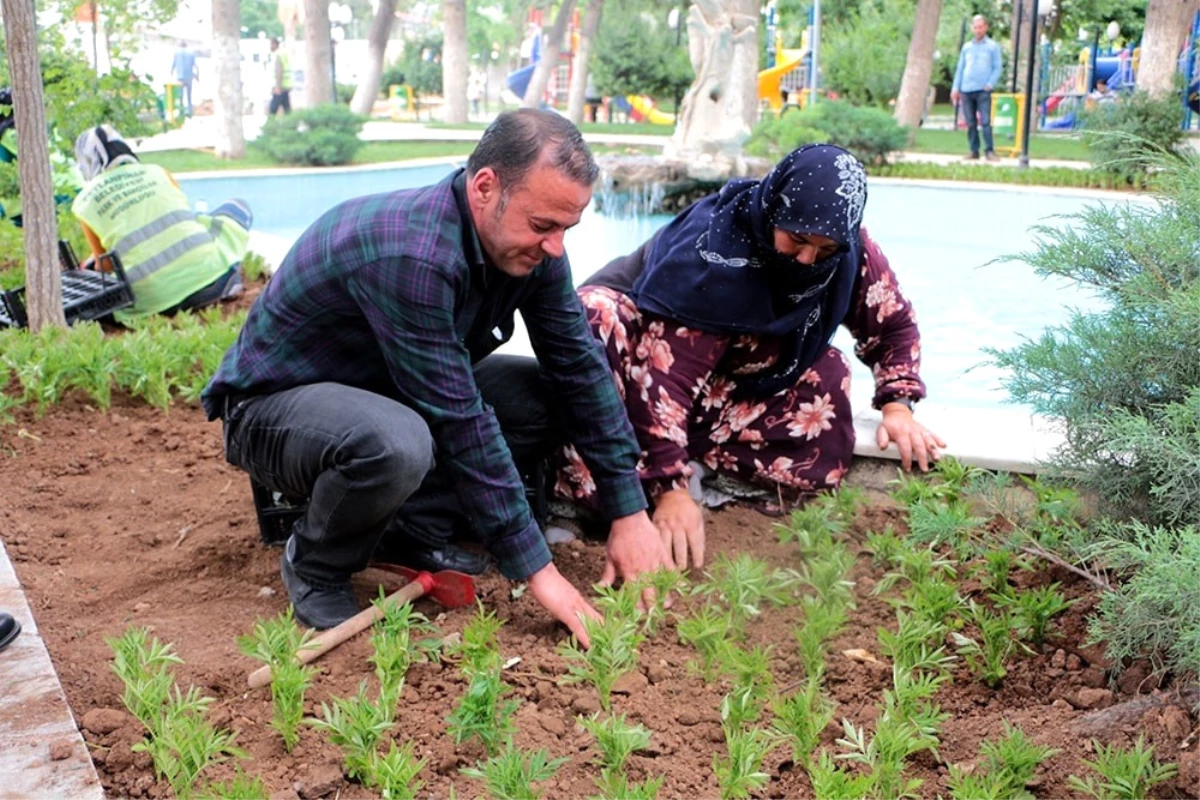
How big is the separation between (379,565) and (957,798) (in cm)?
159

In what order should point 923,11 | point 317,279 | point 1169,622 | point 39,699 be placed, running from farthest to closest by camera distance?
1. point 923,11
2. point 317,279
3. point 39,699
4. point 1169,622

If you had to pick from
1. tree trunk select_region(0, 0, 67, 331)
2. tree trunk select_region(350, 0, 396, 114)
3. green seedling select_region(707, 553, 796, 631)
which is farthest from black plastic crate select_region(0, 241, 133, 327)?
tree trunk select_region(350, 0, 396, 114)

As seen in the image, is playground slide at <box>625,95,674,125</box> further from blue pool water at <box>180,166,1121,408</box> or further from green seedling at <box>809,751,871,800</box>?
green seedling at <box>809,751,871,800</box>

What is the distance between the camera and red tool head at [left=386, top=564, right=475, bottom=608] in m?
2.93

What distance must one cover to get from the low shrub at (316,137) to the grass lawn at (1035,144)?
8.04 meters

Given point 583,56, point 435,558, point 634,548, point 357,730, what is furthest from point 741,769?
point 583,56

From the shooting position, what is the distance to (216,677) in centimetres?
256

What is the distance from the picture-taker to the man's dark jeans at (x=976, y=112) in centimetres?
1654

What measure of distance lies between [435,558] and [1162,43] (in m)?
14.2

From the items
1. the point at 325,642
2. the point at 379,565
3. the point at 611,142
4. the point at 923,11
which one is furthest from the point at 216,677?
the point at 611,142

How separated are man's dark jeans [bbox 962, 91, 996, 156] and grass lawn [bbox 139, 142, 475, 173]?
6.56 m

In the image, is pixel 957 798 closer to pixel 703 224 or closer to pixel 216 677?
pixel 216 677

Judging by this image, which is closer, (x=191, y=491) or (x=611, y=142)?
(x=191, y=491)

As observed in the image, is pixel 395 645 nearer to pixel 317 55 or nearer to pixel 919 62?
pixel 919 62
